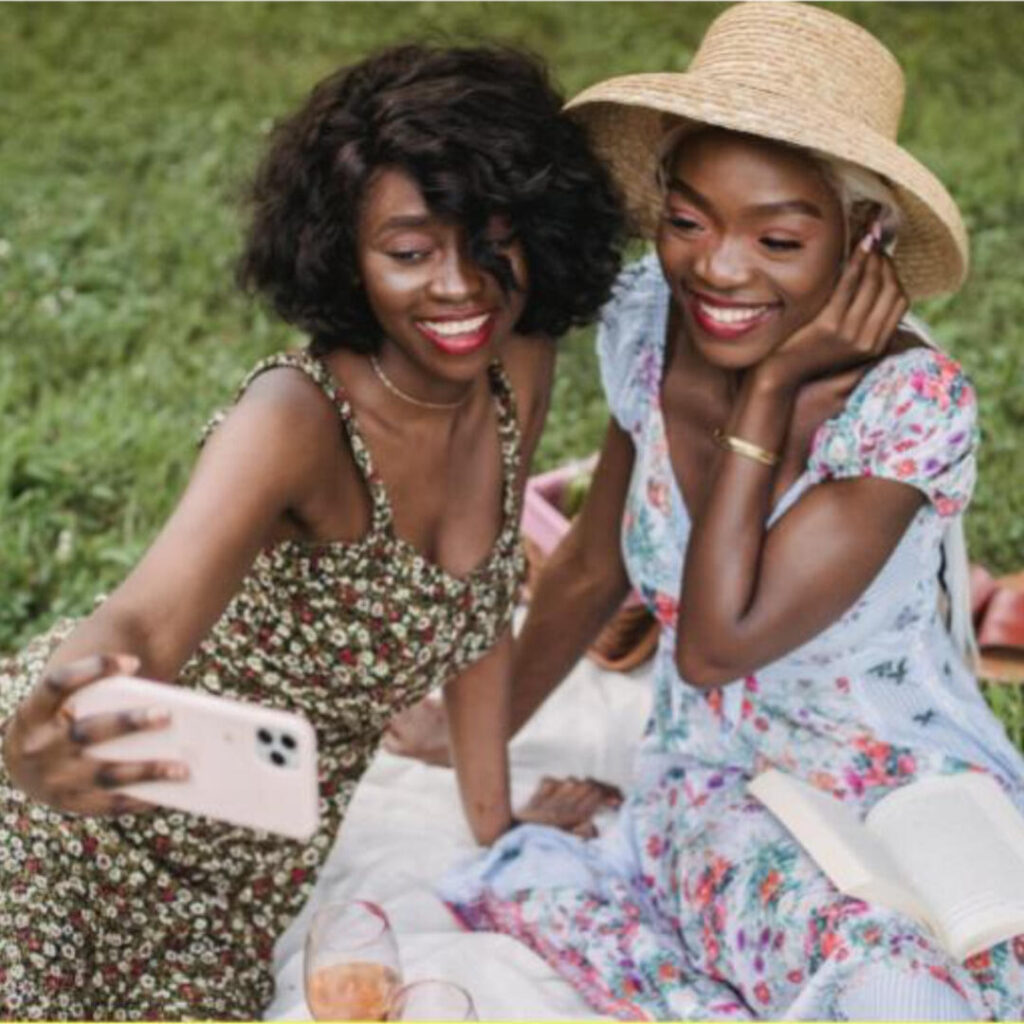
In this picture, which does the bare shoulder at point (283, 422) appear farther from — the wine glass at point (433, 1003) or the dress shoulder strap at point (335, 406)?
the wine glass at point (433, 1003)

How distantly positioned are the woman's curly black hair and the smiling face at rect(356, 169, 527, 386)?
2 centimetres

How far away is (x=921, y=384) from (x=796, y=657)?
57cm

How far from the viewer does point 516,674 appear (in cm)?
374

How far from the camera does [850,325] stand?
2930mm

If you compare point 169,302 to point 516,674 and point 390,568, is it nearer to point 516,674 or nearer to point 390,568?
point 516,674

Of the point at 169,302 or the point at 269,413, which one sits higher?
the point at 269,413

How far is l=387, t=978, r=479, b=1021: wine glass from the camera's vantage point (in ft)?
8.27

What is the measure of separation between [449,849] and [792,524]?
115 centimetres

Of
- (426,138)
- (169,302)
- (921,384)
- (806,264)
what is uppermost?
(426,138)

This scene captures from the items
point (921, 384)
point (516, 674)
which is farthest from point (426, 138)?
point (516, 674)

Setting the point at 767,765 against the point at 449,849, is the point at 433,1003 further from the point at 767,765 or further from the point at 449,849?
the point at 449,849

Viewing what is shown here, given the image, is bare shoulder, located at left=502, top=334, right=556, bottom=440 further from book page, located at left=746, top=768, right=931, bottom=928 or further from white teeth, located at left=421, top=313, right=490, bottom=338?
book page, located at left=746, top=768, right=931, bottom=928

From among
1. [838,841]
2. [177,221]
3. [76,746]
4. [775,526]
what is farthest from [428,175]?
[177,221]

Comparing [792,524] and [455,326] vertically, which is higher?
[455,326]
